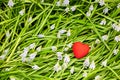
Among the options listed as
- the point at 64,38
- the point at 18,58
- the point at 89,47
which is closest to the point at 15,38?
the point at 18,58

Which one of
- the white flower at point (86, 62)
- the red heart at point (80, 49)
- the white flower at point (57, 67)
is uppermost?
the red heart at point (80, 49)

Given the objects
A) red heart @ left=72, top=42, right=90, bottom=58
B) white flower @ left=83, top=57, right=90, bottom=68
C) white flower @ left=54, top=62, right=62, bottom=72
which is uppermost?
red heart @ left=72, top=42, right=90, bottom=58

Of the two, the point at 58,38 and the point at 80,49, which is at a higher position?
the point at 58,38

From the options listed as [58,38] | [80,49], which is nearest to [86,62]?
[80,49]

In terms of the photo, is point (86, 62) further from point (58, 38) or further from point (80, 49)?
point (58, 38)

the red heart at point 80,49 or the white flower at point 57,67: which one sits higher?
the red heart at point 80,49

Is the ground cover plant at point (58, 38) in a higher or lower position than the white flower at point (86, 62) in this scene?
higher
